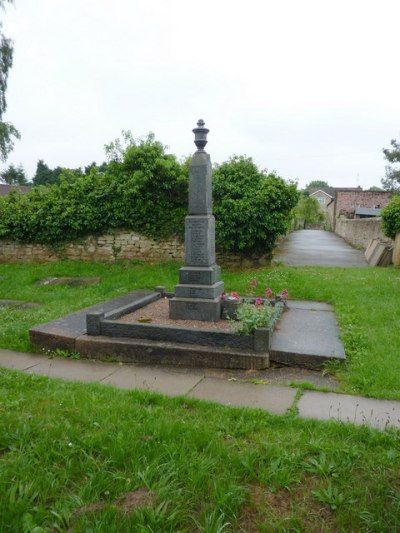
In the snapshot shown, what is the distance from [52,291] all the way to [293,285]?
5450 millimetres

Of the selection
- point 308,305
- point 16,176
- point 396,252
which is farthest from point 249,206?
point 16,176

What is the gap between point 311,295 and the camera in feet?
26.8

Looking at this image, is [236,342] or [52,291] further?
[52,291]

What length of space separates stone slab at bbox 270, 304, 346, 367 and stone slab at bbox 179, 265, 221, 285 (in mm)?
1274

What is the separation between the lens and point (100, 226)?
11758 mm

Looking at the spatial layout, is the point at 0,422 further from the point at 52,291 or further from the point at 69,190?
the point at 69,190

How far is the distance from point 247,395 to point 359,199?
129 feet

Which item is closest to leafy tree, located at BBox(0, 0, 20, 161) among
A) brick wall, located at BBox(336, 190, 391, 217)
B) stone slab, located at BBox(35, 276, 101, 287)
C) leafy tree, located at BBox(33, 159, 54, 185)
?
stone slab, located at BBox(35, 276, 101, 287)

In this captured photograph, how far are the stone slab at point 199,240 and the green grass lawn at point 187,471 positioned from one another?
325cm

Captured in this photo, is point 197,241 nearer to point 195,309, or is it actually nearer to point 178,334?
point 195,309

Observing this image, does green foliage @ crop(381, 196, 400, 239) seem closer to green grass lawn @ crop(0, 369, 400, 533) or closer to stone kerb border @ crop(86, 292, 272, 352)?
stone kerb border @ crop(86, 292, 272, 352)

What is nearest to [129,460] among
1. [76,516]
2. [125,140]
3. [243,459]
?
[76,516]

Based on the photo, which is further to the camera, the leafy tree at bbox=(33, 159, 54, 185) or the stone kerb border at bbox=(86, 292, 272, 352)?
the leafy tree at bbox=(33, 159, 54, 185)

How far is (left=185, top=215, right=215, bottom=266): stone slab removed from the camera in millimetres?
6387
